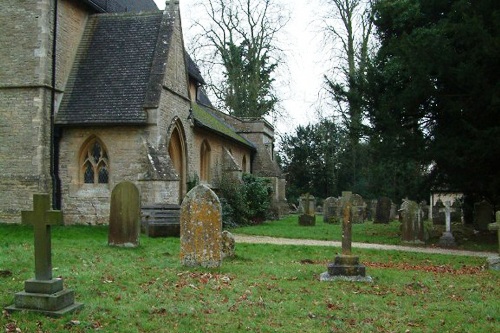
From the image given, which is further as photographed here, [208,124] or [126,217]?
[208,124]

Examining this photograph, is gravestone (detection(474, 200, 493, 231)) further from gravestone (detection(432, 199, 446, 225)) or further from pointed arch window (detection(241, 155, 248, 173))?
pointed arch window (detection(241, 155, 248, 173))

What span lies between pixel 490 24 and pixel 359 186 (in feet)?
90.7

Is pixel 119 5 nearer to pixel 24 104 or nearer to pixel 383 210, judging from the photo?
pixel 24 104

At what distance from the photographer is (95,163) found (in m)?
17.4

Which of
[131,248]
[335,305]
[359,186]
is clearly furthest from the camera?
[359,186]

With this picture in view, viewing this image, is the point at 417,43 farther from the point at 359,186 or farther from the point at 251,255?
the point at 359,186

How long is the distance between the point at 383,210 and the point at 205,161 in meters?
8.41

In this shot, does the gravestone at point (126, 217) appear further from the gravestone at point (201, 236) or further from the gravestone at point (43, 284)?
the gravestone at point (43, 284)

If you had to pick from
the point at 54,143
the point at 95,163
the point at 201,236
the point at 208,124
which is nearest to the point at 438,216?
the point at 208,124

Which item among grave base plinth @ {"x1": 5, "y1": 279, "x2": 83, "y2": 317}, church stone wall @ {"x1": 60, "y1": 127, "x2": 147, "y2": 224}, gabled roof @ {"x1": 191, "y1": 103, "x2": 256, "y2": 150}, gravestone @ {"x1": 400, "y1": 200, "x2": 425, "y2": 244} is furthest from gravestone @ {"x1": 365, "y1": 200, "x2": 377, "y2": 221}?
grave base plinth @ {"x1": 5, "y1": 279, "x2": 83, "y2": 317}

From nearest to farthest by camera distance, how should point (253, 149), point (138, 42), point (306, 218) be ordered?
point (138, 42) → point (306, 218) → point (253, 149)

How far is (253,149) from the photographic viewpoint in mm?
31766

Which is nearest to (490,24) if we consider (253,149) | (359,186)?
(253,149)

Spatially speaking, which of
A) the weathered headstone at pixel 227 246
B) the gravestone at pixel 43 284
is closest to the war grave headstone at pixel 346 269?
the weathered headstone at pixel 227 246
